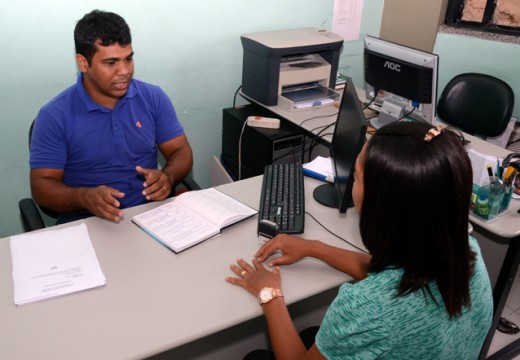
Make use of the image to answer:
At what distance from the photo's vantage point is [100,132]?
175 centimetres

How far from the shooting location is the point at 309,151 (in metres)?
2.44

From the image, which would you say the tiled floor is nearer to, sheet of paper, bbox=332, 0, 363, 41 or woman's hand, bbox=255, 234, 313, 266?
woman's hand, bbox=255, 234, 313, 266

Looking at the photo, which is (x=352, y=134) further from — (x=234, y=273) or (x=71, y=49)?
(x=71, y=49)

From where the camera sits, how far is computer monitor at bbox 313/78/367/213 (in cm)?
138

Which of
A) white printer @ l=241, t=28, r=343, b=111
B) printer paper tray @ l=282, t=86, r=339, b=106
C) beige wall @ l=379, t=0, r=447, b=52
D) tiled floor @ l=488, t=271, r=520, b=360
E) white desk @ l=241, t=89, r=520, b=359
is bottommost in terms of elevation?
tiled floor @ l=488, t=271, r=520, b=360

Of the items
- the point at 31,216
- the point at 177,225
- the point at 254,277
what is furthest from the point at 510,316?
the point at 31,216

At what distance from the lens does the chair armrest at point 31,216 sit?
60.9 inches

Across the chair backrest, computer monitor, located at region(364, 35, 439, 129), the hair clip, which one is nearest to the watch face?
the hair clip

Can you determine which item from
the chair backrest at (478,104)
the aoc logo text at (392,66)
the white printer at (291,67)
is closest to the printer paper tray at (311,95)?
the white printer at (291,67)

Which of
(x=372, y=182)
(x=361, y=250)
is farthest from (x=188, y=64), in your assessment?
(x=372, y=182)

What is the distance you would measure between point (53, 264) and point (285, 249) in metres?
0.64

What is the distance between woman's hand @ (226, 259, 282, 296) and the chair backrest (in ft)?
5.79

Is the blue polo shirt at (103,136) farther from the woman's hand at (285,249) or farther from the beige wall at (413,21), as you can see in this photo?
the beige wall at (413,21)

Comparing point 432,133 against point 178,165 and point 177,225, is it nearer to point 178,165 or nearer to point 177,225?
point 177,225
